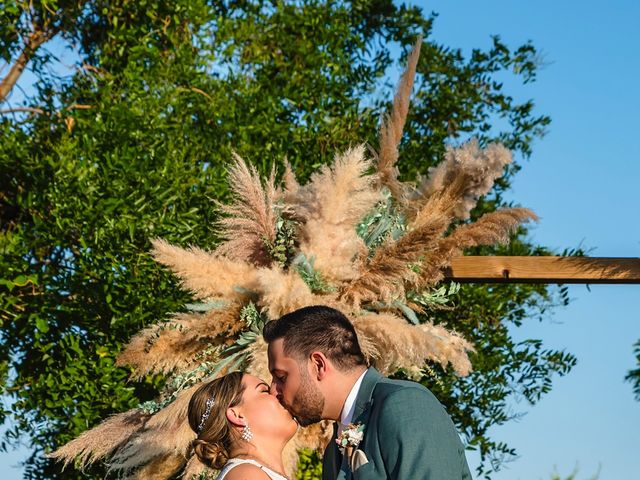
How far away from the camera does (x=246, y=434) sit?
3783 mm

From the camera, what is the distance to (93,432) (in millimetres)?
4535

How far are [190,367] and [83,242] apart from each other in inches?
109

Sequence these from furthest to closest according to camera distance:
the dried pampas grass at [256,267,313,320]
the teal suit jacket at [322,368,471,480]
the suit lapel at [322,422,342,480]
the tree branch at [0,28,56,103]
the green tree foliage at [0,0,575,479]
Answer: the tree branch at [0,28,56,103] < the green tree foliage at [0,0,575,479] < the dried pampas grass at [256,267,313,320] < the suit lapel at [322,422,342,480] < the teal suit jacket at [322,368,471,480]

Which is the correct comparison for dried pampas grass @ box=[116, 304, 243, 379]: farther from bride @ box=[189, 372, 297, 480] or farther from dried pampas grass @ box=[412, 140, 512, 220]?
dried pampas grass @ box=[412, 140, 512, 220]

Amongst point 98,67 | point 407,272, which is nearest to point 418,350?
point 407,272

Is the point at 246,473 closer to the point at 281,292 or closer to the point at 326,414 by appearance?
the point at 326,414

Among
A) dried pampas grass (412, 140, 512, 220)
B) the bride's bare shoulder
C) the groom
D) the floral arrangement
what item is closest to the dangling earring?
the bride's bare shoulder

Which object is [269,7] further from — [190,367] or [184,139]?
[190,367]

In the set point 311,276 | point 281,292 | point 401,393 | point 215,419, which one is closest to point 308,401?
point 401,393

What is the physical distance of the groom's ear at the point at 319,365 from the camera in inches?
134

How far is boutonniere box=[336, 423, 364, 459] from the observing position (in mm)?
3234

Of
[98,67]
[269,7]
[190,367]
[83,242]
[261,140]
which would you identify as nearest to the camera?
[190,367]

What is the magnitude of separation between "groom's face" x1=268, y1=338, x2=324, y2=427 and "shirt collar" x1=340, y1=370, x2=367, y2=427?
0.08 meters

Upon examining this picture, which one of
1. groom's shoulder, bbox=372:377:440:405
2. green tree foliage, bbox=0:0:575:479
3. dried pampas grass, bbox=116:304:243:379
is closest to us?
groom's shoulder, bbox=372:377:440:405
